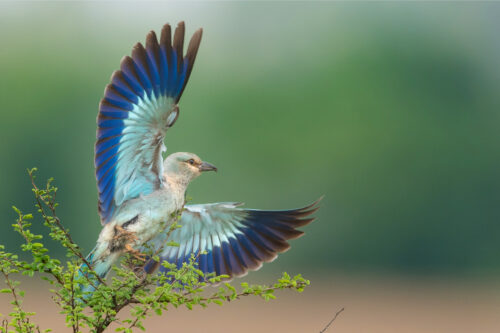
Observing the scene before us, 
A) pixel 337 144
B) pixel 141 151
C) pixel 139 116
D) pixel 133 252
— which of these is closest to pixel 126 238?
pixel 133 252

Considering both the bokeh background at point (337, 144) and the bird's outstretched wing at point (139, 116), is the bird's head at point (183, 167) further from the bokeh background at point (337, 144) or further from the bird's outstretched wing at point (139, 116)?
the bokeh background at point (337, 144)

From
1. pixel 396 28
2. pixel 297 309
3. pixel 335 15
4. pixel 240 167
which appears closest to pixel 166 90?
pixel 297 309

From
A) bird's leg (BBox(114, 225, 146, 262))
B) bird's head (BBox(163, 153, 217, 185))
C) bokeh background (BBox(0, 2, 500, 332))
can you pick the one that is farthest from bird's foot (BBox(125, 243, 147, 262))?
bokeh background (BBox(0, 2, 500, 332))

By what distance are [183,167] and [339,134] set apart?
31.7 m

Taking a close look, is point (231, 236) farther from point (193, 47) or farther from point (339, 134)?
point (339, 134)

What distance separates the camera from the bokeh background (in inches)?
1277

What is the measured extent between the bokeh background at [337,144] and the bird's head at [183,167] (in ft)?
79.2

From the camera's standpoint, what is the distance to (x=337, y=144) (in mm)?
37219

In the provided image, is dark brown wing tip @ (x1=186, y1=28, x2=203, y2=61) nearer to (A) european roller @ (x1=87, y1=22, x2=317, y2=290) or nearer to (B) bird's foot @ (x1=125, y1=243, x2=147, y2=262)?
(A) european roller @ (x1=87, y1=22, x2=317, y2=290)

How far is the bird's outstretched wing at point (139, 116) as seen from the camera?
17.8 feet

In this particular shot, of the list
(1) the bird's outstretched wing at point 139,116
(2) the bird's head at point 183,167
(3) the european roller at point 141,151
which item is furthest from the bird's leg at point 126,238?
(2) the bird's head at point 183,167

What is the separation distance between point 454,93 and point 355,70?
16.9ft

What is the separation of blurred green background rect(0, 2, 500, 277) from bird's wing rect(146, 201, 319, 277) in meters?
24.9

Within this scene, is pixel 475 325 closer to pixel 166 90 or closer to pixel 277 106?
pixel 277 106
